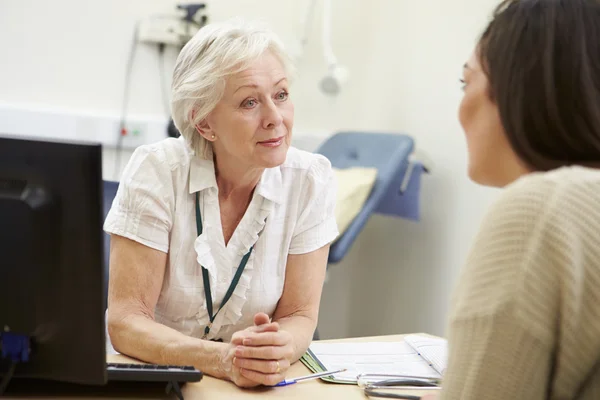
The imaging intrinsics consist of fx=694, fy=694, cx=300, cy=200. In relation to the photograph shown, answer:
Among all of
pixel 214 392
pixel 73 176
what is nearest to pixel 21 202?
pixel 73 176

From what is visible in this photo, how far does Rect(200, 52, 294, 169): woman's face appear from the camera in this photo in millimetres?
1539

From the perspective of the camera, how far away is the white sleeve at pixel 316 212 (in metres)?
1.57

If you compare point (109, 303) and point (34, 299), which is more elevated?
point (34, 299)

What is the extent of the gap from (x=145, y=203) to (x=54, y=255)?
62 cm

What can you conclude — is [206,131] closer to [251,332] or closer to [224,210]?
[224,210]

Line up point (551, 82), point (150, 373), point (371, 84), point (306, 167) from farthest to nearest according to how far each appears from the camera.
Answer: point (371, 84)
point (306, 167)
point (150, 373)
point (551, 82)

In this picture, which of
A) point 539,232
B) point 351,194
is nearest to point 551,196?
point 539,232

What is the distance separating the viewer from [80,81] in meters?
2.70

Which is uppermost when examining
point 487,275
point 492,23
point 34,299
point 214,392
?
point 492,23

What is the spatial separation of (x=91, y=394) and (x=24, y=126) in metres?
1.82

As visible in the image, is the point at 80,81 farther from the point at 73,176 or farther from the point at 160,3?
the point at 73,176

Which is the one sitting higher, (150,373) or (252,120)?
(252,120)

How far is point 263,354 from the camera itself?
46.3 inches

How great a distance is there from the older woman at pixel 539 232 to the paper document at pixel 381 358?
1.66 feet
